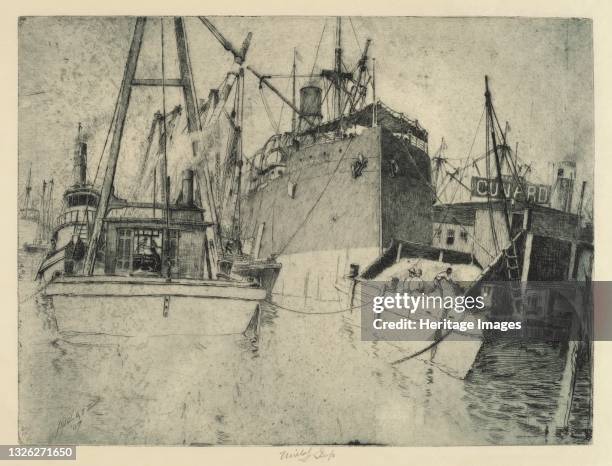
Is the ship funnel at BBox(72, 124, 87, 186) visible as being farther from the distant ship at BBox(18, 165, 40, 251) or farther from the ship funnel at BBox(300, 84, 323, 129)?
the ship funnel at BBox(300, 84, 323, 129)

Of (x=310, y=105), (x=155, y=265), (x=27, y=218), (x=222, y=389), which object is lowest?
(x=222, y=389)

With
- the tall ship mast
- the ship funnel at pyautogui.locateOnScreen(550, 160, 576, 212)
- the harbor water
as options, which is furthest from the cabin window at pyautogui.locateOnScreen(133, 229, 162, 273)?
the ship funnel at pyautogui.locateOnScreen(550, 160, 576, 212)

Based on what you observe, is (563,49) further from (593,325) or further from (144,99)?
(144,99)

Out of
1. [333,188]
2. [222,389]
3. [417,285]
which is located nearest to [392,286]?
[417,285]

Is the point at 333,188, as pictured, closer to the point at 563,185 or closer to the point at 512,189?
the point at 512,189

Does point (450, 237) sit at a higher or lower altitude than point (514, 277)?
higher

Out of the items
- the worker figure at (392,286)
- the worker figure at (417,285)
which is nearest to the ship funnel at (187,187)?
the worker figure at (392,286)
